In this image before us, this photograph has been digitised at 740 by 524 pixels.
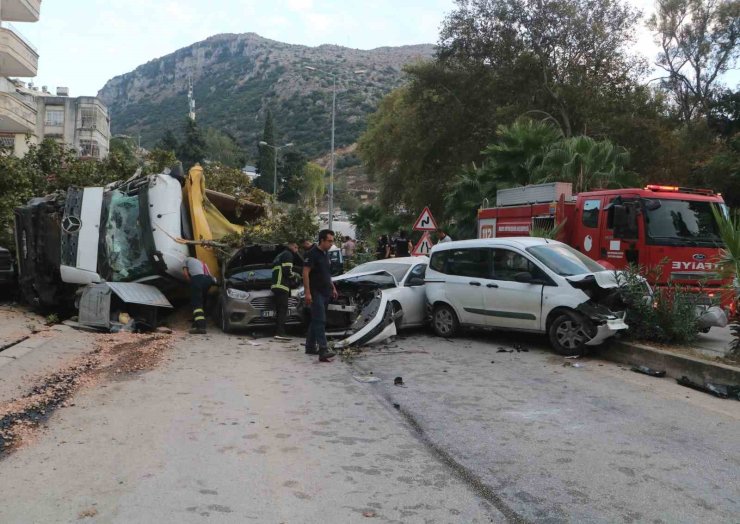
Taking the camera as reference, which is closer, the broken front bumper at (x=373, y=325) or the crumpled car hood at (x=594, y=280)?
the crumpled car hood at (x=594, y=280)

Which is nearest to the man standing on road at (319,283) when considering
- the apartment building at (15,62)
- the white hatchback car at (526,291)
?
the white hatchback car at (526,291)

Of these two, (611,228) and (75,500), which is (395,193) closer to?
(611,228)

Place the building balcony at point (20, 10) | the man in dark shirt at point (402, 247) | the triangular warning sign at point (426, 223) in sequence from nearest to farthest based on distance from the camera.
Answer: the triangular warning sign at point (426, 223)
the man in dark shirt at point (402, 247)
the building balcony at point (20, 10)

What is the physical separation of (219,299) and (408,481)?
8.31 metres

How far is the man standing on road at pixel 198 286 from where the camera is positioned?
11.5 m

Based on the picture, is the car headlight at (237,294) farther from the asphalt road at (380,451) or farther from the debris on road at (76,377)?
the asphalt road at (380,451)

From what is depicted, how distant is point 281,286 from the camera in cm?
1098

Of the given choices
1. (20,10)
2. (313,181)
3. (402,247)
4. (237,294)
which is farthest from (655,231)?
(313,181)

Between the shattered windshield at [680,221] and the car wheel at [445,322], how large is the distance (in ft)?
11.5

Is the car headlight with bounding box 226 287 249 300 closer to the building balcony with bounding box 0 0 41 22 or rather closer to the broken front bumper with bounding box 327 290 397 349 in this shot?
the broken front bumper with bounding box 327 290 397 349

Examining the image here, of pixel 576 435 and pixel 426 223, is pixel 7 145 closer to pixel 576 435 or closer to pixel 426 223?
pixel 426 223

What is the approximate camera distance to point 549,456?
4918 mm

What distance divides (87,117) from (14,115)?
28.3m

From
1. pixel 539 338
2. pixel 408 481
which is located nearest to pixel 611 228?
pixel 539 338
